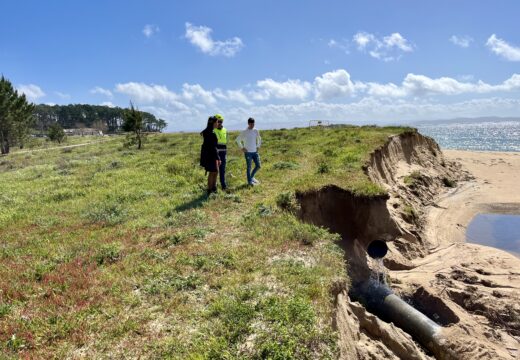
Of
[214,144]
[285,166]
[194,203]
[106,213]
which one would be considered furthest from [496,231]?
[106,213]

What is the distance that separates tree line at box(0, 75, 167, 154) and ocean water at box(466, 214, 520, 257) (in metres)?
33.2

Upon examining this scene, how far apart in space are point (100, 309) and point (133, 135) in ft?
130

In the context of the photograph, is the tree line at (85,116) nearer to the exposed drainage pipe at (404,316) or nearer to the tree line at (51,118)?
the tree line at (51,118)

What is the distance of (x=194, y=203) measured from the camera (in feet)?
45.1

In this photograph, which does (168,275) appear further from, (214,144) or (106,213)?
(214,144)

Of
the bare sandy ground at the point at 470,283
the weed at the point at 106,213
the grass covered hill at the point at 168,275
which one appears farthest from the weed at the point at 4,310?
the bare sandy ground at the point at 470,283

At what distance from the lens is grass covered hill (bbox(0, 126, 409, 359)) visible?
572cm

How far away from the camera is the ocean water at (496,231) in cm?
2195

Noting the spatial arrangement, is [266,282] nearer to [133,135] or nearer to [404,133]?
[404,133]

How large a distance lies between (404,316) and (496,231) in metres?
18.1

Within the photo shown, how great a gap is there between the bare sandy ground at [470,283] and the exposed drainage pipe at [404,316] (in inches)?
24.3

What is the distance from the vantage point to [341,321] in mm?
7742

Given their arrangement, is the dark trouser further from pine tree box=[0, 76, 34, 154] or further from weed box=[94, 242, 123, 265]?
pine tree box=[0, 76, 34, 154]

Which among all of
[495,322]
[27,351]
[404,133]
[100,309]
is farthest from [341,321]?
[404,133]
